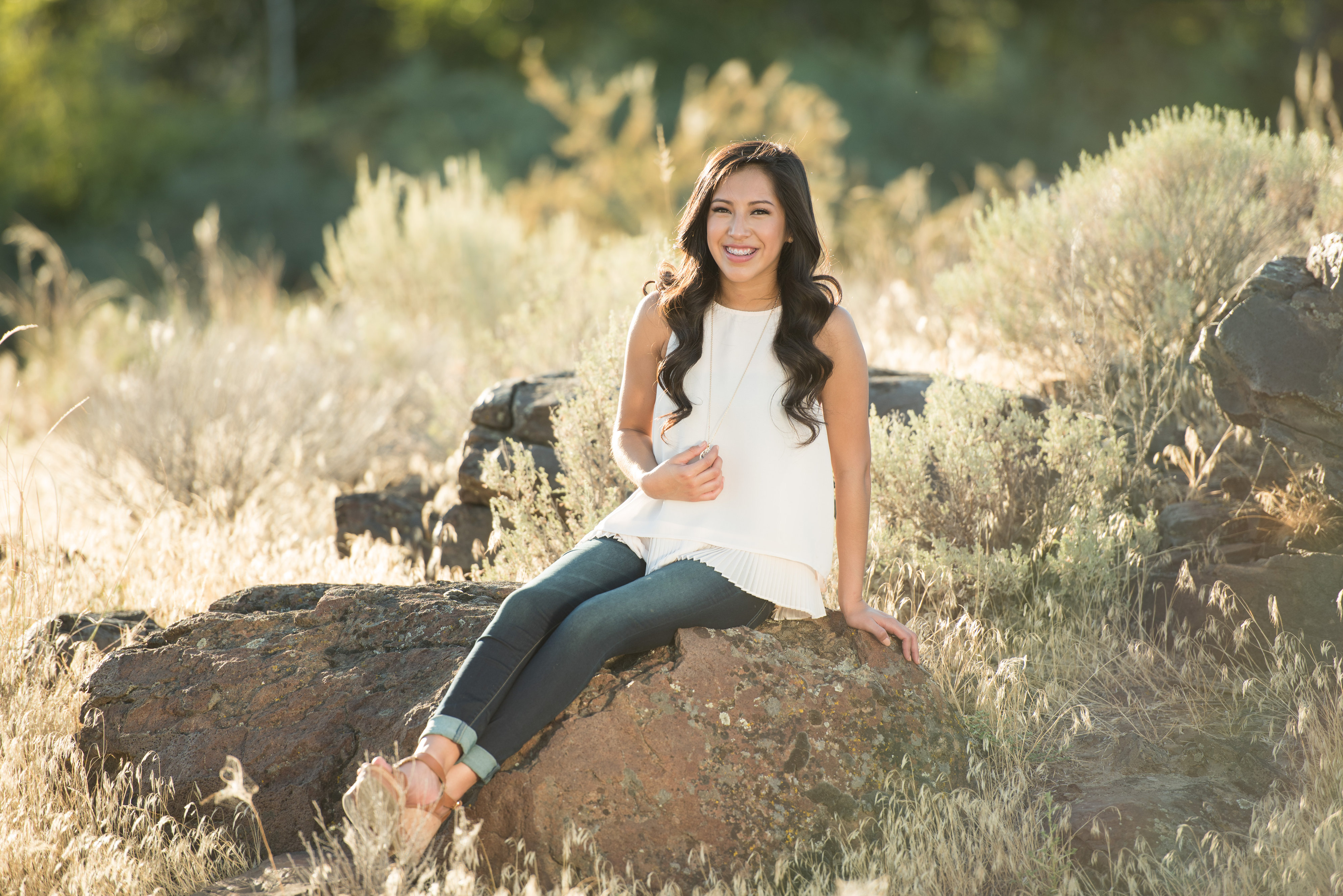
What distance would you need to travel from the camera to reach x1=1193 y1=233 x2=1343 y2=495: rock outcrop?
3.48 metres

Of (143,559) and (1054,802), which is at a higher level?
(143,559)

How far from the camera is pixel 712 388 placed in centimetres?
304

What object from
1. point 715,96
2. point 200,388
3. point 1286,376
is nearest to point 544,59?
point 715,96

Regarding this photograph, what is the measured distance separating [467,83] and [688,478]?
20757mm

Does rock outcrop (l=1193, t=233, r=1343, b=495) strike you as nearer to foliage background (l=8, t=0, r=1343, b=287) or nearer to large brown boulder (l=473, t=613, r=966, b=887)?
large brown boulder (l=473, t=613, r=966, b=887)

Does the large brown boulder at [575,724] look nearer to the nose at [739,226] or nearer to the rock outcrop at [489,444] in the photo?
the nose at [739,226]

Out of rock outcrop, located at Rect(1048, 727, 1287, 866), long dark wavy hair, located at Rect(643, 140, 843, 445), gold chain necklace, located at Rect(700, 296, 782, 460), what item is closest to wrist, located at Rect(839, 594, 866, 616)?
long dark wavy hair, located at Rect(643, 140, 843, 445)

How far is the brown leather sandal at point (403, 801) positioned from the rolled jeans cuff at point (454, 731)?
2.1 inches

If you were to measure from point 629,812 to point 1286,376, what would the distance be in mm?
2484

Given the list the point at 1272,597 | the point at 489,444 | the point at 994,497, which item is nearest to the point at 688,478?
the point at 994,497

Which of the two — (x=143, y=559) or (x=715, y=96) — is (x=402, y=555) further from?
(x=715, y=96)

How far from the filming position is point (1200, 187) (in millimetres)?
5125

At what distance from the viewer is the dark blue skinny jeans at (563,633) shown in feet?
8.13

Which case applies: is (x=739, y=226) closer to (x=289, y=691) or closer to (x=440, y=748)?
(x=440, y=748)
